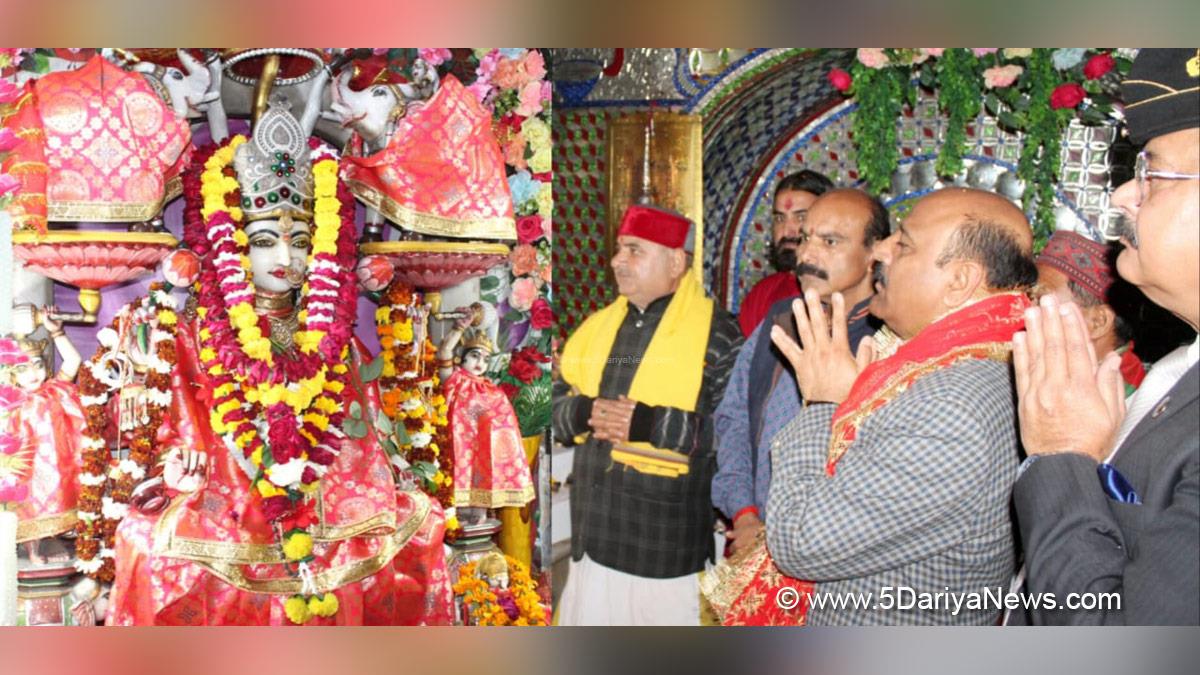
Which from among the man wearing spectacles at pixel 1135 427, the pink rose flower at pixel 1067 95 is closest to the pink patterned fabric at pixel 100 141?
the man wearing spectacles at pixel 1135 427

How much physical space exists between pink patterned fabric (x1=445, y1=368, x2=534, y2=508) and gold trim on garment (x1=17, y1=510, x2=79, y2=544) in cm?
117

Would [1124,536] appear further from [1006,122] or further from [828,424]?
[1006,122]

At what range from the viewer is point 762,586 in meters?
3.02

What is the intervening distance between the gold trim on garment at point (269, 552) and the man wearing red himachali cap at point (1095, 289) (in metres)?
2.09

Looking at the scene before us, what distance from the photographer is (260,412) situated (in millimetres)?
3303

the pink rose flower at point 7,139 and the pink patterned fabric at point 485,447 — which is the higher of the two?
the pink rose flower at point 7,139

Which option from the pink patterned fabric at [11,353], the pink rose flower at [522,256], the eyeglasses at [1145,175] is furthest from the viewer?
the pink rose flower at [522,256]

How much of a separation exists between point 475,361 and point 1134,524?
2.06 metres

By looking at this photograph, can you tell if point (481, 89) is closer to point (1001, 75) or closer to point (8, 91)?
point (8, 91)

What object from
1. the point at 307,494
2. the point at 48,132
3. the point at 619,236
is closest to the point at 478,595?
the point at 307,494

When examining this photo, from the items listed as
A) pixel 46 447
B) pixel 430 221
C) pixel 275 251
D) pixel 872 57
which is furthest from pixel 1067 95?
pixel 46 447

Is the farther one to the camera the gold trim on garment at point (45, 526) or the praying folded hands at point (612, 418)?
the praying folded hands at point (612, 418)

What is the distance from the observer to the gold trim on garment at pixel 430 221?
11.3ft

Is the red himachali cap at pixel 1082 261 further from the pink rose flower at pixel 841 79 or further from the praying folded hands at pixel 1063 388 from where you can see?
the praying folded hands at pixel 1063 388
